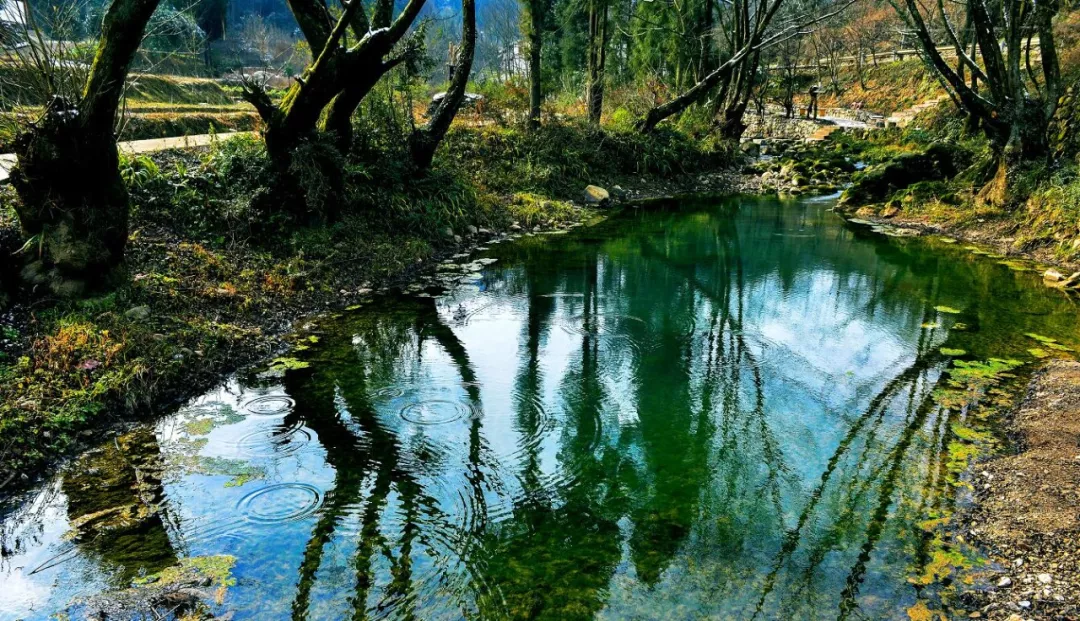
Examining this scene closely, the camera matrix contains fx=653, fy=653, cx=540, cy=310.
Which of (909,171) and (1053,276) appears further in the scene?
(909,171)

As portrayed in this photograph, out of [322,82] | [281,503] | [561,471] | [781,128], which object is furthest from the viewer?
[781,128]

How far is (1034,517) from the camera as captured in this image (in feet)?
14.0

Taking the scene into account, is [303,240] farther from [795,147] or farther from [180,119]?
[795,147]

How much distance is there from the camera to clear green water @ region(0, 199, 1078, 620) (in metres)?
3.88

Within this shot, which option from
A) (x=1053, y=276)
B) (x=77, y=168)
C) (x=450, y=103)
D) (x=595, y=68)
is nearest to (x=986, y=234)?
(x=1053, y=276)

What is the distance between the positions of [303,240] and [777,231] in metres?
10.4

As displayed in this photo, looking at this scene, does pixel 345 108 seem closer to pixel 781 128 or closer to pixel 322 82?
pixel 322 82

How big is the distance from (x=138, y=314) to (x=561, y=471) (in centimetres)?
460

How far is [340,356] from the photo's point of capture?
288 inches

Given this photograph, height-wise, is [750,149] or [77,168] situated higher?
[750,149]

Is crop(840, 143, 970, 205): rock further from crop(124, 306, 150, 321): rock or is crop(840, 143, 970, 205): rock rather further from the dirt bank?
crop(124, 306, 150, 321): rock

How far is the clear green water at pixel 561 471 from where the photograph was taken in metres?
3.88

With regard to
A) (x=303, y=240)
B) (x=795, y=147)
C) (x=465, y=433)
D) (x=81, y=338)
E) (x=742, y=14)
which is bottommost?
(x=465, y=433)

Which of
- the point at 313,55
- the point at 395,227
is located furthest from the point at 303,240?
the point at 313,55
